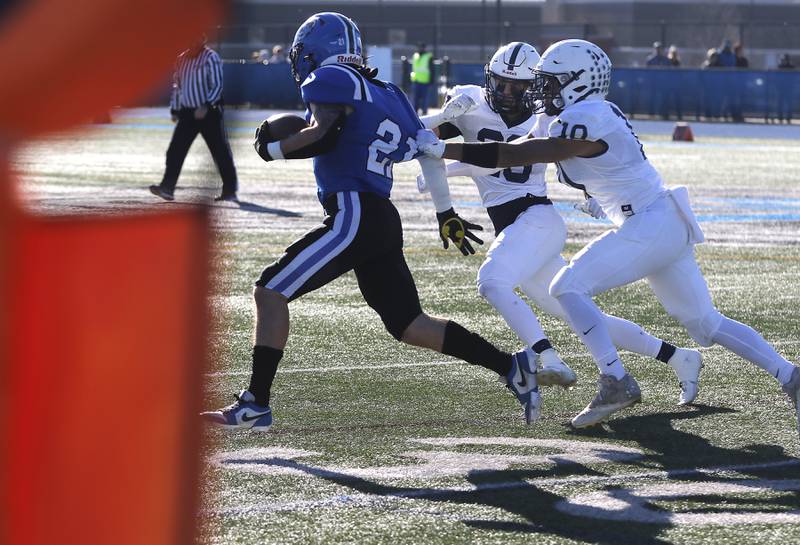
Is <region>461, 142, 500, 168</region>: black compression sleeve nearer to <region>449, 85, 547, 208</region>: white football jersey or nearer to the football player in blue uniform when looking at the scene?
Answer: the football player in blue uniform

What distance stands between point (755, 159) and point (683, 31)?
115 feet

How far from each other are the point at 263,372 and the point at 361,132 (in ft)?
3.05

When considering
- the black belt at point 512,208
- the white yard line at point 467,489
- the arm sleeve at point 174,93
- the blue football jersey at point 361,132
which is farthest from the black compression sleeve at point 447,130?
the arm sleeve at point 174,93

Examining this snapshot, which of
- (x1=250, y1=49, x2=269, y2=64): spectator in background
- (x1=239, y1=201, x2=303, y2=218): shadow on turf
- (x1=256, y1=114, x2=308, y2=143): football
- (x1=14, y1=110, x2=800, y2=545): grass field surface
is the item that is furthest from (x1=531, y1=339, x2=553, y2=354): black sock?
(x1=239, y1=201, x2=303, y2=218): shadow on turf

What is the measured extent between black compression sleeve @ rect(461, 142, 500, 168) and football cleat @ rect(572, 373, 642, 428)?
3.09 ft

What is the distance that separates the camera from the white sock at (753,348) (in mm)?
5242

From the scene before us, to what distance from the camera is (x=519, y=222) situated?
6.17 meters

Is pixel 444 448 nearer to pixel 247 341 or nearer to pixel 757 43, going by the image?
pixel 247 341

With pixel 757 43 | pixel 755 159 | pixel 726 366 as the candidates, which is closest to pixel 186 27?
pixel 726 366

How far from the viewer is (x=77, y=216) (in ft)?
3.07

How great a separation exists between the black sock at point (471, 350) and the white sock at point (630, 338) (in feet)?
2.34

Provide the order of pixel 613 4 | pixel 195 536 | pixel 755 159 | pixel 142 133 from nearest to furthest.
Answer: pixel 195 536 < pixel 142 133 < pixel 755 159 < pixel 613 4

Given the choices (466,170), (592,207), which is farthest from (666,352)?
(466,170)

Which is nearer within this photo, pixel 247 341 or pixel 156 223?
pixel 156 223
